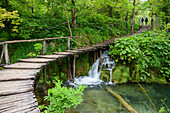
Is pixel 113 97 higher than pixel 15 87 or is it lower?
lower

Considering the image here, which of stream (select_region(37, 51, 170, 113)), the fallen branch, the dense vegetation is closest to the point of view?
the fallen branch

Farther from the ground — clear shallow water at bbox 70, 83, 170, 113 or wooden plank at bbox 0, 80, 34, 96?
wooden plank at bbox 0, 80, 34, 96

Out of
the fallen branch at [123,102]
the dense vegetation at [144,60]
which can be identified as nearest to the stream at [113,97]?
the fallen branch at [123,102]

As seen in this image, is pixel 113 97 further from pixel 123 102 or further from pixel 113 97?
pixel 123 102

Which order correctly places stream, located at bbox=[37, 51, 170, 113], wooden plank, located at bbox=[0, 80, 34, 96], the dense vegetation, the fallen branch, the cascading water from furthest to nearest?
1. the cascading water
2. the dense vegetation
3. stream, located at bbox=[37, 51, 170, 113]
4. the fallen branch
5. wooden plank, located at bbox=[0, 80, 34, 96]

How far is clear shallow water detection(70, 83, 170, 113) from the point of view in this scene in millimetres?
5137

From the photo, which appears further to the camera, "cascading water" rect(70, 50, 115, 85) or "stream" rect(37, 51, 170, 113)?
"cascading water" rect(70, 50, 115, 85)

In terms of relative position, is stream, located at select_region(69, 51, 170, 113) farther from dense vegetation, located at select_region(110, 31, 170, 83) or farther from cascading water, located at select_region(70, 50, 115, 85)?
dense vegetation, located at select_region(110, 31, 170, 83)

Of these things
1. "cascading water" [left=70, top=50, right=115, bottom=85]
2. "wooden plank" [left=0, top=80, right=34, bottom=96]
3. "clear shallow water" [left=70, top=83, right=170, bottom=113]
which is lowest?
"clear shallow water" [left=70, top=83, right=170, bottom=113]

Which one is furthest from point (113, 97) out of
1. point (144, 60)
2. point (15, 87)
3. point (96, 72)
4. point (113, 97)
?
point (15, 87)

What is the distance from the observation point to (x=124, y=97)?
618 cm

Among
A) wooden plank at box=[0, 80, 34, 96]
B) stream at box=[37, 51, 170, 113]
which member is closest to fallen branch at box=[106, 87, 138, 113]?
stream at box=[37, 51, 170, 113]

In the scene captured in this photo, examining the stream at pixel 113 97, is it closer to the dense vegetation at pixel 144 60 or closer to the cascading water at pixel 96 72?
the cascading water at pixel 96 72

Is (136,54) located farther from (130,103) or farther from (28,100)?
(28,100)
